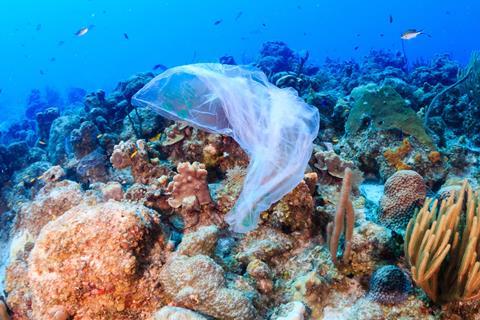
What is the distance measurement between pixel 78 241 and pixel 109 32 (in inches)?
5159

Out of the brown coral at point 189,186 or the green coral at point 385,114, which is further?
the green coral at point 385,114

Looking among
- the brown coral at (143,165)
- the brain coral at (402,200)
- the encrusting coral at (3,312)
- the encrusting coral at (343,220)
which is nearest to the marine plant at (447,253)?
the encrusting coral at (343,220)

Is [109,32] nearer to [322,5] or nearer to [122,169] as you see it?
[322,5]

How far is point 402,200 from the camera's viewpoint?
377 cm

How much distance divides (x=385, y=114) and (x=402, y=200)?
1.98m

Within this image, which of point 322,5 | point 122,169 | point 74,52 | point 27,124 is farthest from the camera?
point 322,5

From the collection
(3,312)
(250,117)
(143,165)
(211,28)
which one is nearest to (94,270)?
(3,312)

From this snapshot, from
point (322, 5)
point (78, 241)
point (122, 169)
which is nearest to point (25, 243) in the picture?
point (122, 169)

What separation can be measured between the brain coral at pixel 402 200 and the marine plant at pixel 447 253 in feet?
2.86

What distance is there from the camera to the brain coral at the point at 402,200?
375 cm

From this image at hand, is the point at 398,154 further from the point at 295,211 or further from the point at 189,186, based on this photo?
the point at 189,186

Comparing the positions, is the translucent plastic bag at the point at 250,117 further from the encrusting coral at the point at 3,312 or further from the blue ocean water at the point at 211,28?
the blue ocean water at the point at 211,28

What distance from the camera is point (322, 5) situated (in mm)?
110188

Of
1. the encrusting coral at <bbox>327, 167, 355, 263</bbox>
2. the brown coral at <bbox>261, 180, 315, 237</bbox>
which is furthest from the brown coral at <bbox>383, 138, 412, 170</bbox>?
the encrusting coral at <bbox>327, 167, 355, 263</bbox>
